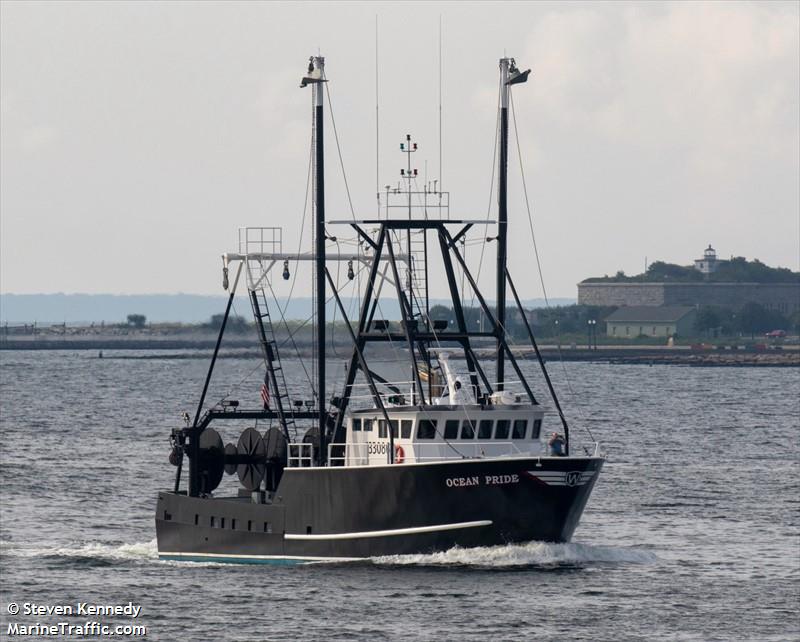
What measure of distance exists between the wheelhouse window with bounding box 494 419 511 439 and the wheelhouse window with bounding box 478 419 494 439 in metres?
0.17

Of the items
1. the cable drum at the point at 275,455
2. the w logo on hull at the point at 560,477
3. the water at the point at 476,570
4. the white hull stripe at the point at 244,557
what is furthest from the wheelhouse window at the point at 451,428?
the cable drum at the point at 275,455

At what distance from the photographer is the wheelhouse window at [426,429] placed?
4512 cm

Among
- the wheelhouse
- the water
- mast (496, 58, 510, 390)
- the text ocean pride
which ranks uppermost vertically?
mast (496, 58, 510, 390)

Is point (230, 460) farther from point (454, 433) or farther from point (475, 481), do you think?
point (475, 481)

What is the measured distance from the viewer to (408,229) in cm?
4725

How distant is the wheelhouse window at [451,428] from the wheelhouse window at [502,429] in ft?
3.61

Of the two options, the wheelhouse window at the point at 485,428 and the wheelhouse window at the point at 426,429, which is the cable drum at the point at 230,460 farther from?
the wheelhouse window at the point at 485,428

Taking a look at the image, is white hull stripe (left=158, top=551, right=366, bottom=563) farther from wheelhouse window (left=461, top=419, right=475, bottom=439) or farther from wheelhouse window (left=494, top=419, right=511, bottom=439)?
wheelhouse window (left=494, top=419, right=511, bottom=439)

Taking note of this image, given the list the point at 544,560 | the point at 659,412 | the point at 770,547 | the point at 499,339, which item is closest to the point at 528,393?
the point at 499,339

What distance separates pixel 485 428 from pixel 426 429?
158cm

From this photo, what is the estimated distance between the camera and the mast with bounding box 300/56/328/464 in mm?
46938

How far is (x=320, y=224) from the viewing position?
158 ft

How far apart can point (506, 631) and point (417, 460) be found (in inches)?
302

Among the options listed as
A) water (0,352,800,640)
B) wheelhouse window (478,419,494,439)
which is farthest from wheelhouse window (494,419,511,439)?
water (0,352,800,640)
